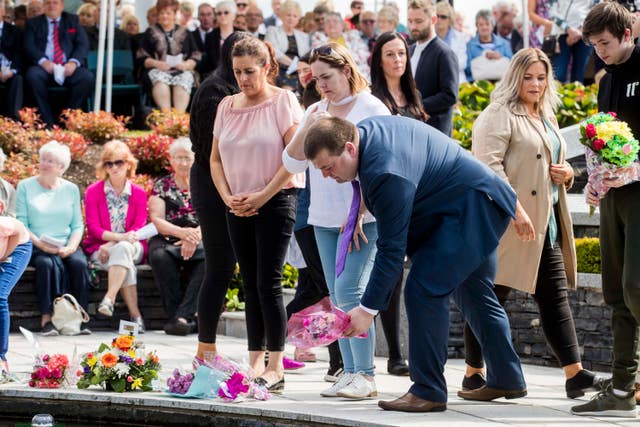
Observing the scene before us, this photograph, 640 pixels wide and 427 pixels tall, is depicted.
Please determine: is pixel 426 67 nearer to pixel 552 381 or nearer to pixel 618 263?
pixel 552 381

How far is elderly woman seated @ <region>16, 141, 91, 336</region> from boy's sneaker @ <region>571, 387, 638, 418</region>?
15.9 ft

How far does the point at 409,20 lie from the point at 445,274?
403 cm

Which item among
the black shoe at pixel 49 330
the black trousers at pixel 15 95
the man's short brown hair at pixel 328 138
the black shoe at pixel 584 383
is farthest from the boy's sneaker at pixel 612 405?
the black trousers at pixel 15 95

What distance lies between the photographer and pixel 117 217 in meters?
10.4

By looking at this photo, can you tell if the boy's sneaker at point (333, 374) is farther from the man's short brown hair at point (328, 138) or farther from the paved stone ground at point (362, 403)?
the man's short brown hair at point (328, 138)

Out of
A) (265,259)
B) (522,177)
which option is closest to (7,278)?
(265,259)

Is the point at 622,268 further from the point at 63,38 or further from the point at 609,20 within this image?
the point at 63,38

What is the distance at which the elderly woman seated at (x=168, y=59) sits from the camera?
1426 centimetres

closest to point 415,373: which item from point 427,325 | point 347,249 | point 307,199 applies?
point 427,325

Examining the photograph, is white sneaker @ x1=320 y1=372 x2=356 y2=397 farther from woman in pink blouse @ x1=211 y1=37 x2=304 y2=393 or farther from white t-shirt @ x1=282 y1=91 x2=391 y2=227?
white t-shirt @ x1=282 y1=91 x2=391 y2=227

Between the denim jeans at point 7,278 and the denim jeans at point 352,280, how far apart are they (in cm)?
194

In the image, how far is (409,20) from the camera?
9.51 meters

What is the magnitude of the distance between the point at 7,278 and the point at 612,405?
3522 millimetres

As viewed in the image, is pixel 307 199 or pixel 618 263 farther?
pixel 307 199
